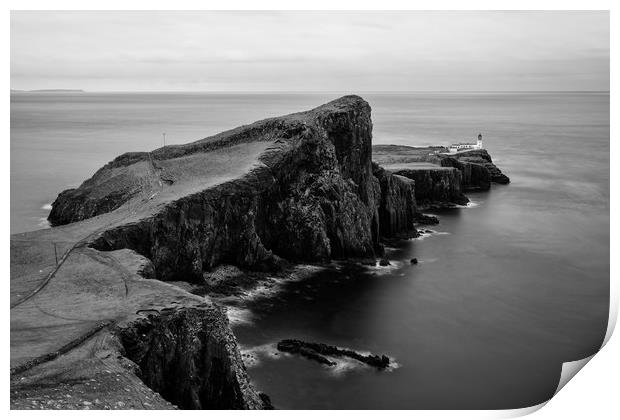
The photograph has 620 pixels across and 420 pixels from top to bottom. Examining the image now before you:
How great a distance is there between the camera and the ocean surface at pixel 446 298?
24.8 meters

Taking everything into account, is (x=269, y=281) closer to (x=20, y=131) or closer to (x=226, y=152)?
(x=226, y=152)

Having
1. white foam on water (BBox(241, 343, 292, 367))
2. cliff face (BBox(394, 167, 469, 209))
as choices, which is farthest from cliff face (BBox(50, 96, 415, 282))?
cliff face (BBox(394, 167, 469, 209))

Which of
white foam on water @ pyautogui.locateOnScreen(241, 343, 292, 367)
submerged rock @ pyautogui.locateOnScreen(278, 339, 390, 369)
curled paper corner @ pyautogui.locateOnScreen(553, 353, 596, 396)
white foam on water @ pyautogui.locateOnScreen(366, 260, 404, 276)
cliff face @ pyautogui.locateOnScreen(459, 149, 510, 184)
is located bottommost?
white foam on water @ pyautogui.locateOnScreen(241, 343, 292, 367)

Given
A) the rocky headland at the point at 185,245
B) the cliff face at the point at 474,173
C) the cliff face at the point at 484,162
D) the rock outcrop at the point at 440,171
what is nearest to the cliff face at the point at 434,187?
the rock outcrop at the point at 440,171

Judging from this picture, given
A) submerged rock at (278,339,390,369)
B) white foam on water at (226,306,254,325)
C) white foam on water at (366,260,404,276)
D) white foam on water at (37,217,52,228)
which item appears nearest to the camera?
submerged rock at (278,339,390,369)

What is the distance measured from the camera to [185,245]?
3531cm

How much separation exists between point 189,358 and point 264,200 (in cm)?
2448

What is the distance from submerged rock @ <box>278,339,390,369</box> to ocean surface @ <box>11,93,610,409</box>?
50 centimetres

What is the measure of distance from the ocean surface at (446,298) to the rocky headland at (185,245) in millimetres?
2932

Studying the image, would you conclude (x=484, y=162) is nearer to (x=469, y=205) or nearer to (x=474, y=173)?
(x=474, y=173)

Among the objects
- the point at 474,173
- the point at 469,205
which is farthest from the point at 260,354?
the point at 474,173

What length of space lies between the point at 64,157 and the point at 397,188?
26.9 metres

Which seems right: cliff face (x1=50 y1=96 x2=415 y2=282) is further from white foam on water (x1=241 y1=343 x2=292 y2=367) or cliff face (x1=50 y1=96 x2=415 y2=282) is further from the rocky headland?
white foam on water (x1=241 y1=343 x2=292 y2=367)

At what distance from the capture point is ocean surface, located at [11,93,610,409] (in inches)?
977
